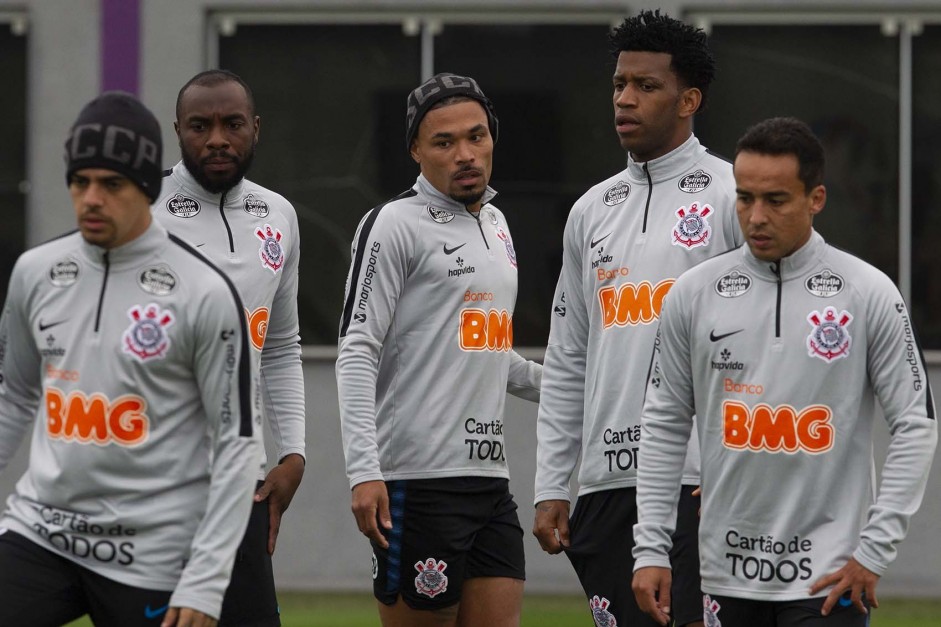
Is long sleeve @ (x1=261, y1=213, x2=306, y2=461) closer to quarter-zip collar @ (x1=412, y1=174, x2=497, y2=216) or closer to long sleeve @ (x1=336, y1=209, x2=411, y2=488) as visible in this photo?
long sleeve @ (x1=336, y1=209, x2=411, y2=488)

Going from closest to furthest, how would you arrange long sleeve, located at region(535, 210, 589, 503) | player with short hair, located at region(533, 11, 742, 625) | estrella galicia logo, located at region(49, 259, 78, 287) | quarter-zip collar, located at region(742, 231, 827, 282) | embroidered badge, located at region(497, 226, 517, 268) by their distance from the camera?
estrella galicia logo, located at region(49, 259, 78, 287)
quarter-zip collar, located at region(742, 231, 827, 282)
player with short hair, located at region(533, 11, 742, 625)
long sleeve, located at region(535, 210, 589, 503)
embroidered badge, located at region(497, 226, 517, 268)

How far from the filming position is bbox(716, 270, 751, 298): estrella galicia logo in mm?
4531

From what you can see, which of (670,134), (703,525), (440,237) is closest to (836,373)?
(703,525)

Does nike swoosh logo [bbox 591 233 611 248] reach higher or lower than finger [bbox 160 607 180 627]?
higher

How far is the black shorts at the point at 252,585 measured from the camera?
16.9 feet

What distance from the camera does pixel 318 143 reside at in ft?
32.7

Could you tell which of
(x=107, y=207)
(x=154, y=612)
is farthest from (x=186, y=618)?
(x=107, y=207)

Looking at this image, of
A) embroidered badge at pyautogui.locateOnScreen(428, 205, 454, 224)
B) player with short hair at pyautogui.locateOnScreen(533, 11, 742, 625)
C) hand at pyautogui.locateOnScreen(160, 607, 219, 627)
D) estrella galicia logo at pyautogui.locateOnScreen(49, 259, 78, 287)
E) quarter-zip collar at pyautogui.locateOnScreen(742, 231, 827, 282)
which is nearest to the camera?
hand at pyautogui.locateOnScreen(160, 607, 219, 627)

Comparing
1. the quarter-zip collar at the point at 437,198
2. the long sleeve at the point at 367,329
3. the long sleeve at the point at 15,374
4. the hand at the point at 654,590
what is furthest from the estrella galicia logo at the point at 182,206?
the hand at the point at 654,590

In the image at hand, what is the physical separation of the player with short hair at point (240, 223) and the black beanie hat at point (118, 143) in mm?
959

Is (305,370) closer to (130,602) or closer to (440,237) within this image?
(440,237)

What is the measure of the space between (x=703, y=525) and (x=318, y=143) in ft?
19.2

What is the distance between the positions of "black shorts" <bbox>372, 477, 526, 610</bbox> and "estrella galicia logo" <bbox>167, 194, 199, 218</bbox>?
109cm

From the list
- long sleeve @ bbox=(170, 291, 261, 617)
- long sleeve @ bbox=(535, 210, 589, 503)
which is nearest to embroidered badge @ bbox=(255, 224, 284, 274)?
long sleeve @ bbox=(535, 210, 589, 503)
